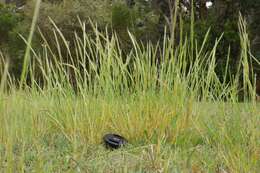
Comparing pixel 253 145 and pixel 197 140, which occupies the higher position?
pixel 253 145

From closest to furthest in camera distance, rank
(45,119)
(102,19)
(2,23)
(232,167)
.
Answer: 1. (232,167)
2. (45,119)
3. (102,19)
4. (2,23)

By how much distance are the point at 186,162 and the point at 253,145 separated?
24cm

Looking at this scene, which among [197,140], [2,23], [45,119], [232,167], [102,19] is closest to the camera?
[232,167]

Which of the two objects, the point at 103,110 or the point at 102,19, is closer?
the point at 103,110

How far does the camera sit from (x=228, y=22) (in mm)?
7477

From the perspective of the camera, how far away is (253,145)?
1348mm

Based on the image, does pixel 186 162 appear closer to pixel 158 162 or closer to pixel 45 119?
pixel 158 162

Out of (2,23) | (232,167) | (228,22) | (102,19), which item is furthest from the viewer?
(2,23)

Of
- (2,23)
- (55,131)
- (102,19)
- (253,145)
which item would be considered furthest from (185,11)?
(253,145)

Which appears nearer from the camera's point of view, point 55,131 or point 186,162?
point 186,162

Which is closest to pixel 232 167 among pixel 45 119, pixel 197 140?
pixel 197 140

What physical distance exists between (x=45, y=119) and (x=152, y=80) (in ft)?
2.03

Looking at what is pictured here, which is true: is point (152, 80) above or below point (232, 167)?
above

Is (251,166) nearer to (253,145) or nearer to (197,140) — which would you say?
(253,145)
